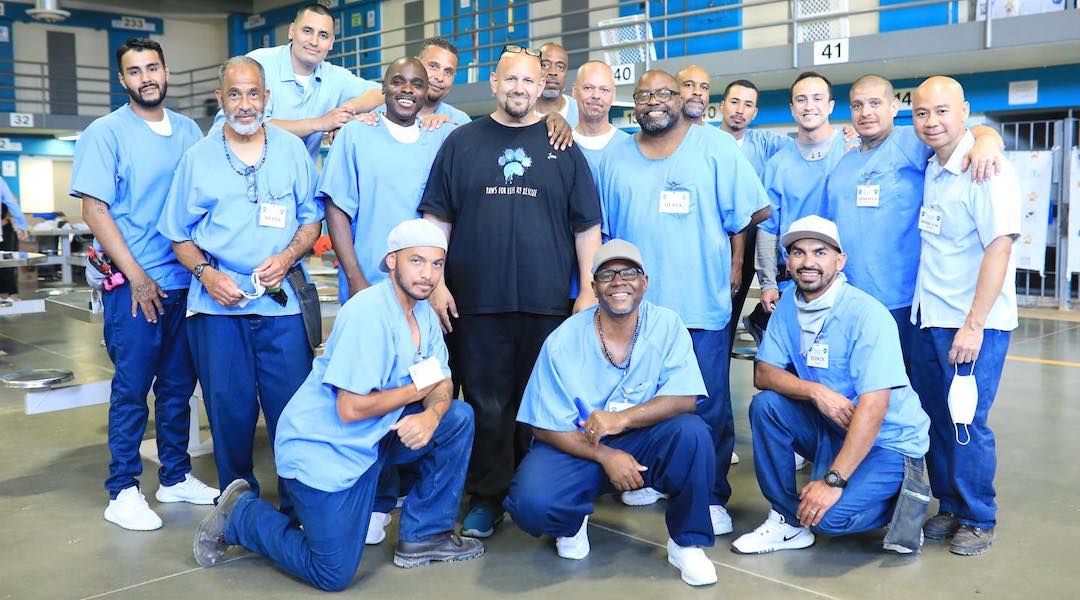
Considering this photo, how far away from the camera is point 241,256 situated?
3.77 meters

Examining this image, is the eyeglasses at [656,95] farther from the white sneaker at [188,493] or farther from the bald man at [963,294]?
the white sneaker at [188,493]

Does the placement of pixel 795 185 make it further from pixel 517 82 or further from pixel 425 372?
pixel 425 372

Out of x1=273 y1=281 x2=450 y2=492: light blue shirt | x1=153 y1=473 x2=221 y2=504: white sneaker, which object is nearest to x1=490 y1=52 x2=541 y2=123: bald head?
x1=273 y1=281 x2=450 y2=492: light blue shirt

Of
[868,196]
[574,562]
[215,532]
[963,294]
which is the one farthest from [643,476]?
Answer: [215,532]

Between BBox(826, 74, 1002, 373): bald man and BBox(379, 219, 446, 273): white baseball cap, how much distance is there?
71.3 inches

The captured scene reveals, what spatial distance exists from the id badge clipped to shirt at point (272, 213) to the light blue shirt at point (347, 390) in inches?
26.9

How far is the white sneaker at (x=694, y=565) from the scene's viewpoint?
3326 mm

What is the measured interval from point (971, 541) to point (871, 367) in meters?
0.83

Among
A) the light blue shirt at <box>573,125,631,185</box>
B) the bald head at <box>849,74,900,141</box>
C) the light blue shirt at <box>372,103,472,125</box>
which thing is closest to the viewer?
the bald head at <box>849,74,900,141</box>

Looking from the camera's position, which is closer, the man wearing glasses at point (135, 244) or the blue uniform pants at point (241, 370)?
the blue uniform pants at point (241, 370)

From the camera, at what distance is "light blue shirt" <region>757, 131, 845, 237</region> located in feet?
14.6

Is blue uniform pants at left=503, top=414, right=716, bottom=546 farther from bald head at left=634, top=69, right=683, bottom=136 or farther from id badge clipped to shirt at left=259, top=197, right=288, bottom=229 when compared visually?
id badge clipped to shirt at left=259, top=197, right=288, bottom=229

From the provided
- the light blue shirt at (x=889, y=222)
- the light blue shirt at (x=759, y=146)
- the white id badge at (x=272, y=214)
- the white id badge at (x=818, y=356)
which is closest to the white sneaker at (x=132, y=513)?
the white id badge at (x=272, y=214)

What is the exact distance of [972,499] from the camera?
3670mm
